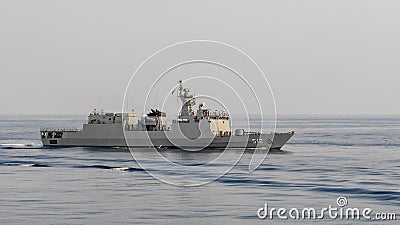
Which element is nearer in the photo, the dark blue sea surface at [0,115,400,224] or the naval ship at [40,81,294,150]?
the dark blue sea surface at [0,115,400,224]

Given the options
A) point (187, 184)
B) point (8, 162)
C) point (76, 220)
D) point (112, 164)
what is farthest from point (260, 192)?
point (8, 162)

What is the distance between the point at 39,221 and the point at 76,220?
1862 millimetres

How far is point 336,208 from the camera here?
3809 centimetres

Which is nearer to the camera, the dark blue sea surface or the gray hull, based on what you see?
the dark blue sea surface

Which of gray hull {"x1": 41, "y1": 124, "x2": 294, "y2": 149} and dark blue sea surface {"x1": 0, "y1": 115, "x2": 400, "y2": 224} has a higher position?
gray hull {"x1": 41, "y1": 124, "x2": 294, "y2": 149}

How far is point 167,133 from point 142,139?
4420 mm

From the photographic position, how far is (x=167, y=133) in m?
81.6

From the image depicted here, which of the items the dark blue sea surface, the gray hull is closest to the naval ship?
the gray hull

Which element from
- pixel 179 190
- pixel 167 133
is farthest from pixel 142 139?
pixel 179 190

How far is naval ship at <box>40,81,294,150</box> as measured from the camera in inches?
3110

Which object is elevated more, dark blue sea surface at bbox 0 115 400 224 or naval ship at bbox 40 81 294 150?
naval ship at bbox 40 81 294 150

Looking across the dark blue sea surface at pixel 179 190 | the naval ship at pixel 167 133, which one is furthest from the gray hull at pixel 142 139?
the dark blue sea surface at pixel 179 190

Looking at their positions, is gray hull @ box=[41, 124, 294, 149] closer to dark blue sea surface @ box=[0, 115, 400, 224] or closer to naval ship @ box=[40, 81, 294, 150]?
naval ship @ box=[40, 81, 294, 150]

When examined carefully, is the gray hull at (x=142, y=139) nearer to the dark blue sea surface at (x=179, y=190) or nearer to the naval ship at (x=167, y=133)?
the naval ship at (x=167, y=133)
